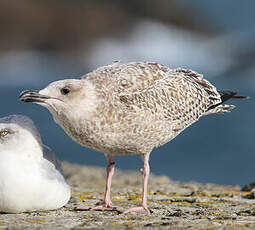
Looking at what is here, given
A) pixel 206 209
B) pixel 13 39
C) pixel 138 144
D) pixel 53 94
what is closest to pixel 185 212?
pixel 206 209

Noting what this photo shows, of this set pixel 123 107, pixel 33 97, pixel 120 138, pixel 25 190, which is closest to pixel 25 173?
pixel 25 190

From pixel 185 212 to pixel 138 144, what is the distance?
2.70 feet

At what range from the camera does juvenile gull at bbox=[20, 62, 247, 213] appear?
545cm

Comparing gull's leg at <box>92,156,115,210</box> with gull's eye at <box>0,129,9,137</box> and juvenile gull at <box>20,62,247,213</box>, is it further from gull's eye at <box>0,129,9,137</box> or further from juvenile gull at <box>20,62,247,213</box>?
gull's eye at <box>0,129,9,137</box>

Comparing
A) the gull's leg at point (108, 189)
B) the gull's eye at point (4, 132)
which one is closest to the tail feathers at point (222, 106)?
the gull's leg at point (108, 189)

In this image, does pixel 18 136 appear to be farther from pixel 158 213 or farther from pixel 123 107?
pixel 158 213

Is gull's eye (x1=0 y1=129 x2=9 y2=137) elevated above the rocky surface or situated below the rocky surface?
above

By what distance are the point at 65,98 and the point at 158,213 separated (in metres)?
1.46

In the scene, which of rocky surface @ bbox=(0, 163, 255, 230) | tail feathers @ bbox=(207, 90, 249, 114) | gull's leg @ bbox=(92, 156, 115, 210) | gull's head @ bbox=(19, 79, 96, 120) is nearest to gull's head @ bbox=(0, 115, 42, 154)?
gull's head @ bbox=(19, 79, 96, 120)

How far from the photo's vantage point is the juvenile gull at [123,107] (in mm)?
5445

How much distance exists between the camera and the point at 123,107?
570cm

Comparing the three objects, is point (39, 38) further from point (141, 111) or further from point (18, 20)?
point (141, 111)

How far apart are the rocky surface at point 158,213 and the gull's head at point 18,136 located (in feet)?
2.04

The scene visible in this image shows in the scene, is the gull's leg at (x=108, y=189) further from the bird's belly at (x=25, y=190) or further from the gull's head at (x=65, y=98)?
the gull's head at (x=65, y=98)
